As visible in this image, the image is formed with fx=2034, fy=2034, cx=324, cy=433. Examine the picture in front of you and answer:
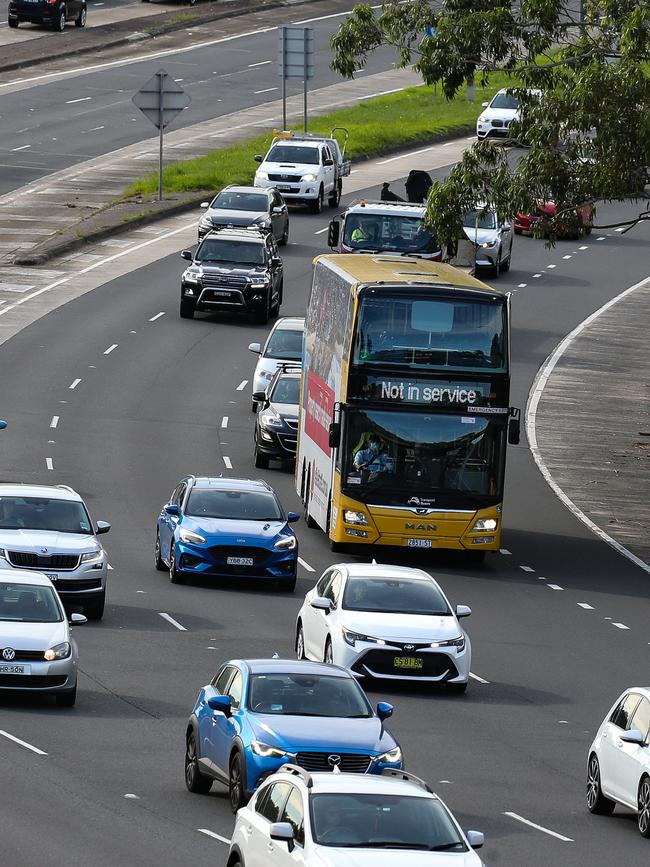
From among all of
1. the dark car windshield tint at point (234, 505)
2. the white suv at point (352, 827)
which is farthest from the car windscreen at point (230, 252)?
the white suv at point (352, 827)

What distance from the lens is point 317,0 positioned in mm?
100250

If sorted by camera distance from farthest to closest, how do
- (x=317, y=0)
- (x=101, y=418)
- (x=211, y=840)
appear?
(x=317, y=0) → (x=101, y=418) → (x=211, y=840)

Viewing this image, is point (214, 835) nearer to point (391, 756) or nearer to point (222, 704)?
point (222, 704)

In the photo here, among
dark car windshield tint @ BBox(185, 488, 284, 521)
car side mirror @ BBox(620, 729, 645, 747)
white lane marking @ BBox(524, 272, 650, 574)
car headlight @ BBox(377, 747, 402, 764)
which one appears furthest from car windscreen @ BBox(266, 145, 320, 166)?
car headlight @ BBox(377, 747, 402, 764)

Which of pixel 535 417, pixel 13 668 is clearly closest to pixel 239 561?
pixel 13 668

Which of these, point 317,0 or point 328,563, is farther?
point 317,0

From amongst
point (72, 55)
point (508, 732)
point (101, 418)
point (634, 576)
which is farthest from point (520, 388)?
point (72, 55)

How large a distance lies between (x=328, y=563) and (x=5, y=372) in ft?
53.1

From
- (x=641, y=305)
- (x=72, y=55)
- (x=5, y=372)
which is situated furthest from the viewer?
(x=72, y=55)

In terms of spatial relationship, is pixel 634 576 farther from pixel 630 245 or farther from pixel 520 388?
pixel 630 245

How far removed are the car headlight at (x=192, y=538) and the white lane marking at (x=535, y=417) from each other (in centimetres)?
802

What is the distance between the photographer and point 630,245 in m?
65.6

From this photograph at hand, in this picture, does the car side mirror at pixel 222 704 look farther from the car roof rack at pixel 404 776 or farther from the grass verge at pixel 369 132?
the grass verge at pixel 369 132

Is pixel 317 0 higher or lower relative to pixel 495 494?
higher
